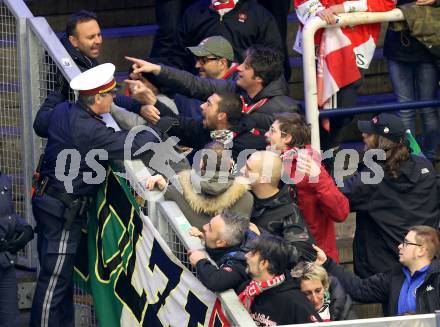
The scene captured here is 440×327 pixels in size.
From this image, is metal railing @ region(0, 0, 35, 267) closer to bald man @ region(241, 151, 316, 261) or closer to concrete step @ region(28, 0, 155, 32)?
bald man @ region(241, 151, 316, 261)

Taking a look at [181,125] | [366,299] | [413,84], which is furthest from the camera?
[413,84]

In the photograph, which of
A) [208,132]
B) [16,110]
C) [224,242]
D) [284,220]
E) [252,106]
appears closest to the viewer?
[224,242]

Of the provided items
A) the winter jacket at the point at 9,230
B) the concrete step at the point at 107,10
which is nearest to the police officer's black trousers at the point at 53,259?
the winter jacket at the point at 9,230

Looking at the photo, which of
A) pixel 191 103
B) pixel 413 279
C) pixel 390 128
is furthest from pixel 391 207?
pixel 191 103

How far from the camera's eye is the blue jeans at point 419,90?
10914 millimetres

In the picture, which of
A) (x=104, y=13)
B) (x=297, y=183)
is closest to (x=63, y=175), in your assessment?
(x=297, y=183)

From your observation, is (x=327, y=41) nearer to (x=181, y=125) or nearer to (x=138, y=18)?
(x=181, y=125)

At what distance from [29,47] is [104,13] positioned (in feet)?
10.4

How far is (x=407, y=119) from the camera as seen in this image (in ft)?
36.2

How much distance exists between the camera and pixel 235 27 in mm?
11406

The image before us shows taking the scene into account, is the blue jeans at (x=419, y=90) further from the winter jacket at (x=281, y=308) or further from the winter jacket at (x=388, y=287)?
the winter jacket at (x=281, y=308)

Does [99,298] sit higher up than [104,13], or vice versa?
[104,13]

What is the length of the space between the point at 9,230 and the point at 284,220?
1.83 meters

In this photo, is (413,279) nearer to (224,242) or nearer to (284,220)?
(284,220)
